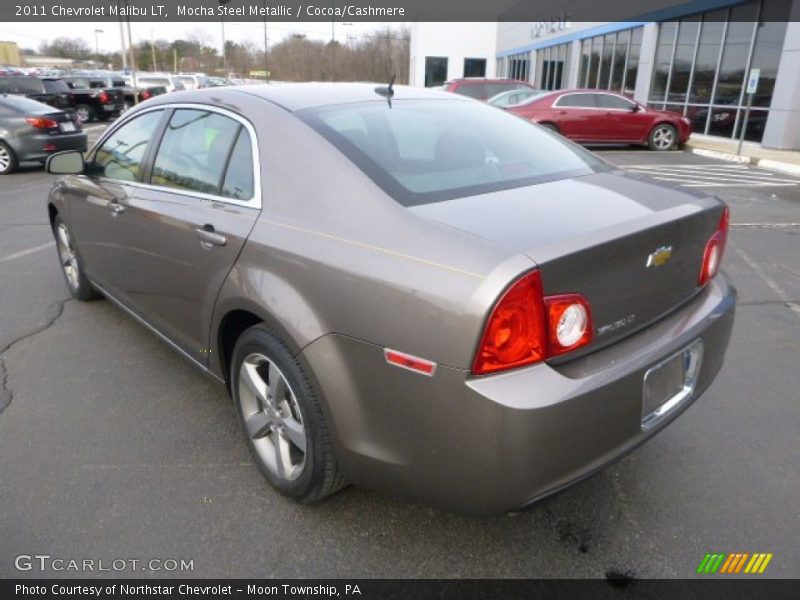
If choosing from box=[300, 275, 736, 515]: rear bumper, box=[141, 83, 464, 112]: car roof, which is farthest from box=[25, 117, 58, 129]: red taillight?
box=[300, 275, 736, 515]: rear bumper

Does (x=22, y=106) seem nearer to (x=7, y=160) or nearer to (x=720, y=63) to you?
(x=7, y=160)

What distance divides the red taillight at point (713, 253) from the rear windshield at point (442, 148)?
0.60 m

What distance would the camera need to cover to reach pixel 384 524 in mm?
2434

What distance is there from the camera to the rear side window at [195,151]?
278cm

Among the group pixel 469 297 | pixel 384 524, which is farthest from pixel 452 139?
pixel 384 524

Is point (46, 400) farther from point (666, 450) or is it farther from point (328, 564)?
point (666, 450)

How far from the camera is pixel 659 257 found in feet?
7.11

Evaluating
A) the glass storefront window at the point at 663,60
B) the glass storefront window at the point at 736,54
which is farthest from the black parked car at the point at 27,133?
the glass storefront window at the point at 663,60

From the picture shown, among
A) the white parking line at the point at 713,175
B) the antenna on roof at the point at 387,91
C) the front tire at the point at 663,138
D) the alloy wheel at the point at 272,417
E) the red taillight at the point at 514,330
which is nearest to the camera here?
the red taillight at the point at 514,330

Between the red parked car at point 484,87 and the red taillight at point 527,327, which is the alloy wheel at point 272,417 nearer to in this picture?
the red taillight at point 527,327

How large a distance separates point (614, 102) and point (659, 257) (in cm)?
1422

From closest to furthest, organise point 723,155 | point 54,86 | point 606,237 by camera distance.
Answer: point 606,237, point 723,155, point 54,86

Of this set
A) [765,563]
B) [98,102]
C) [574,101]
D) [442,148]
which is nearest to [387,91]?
[442,148]
